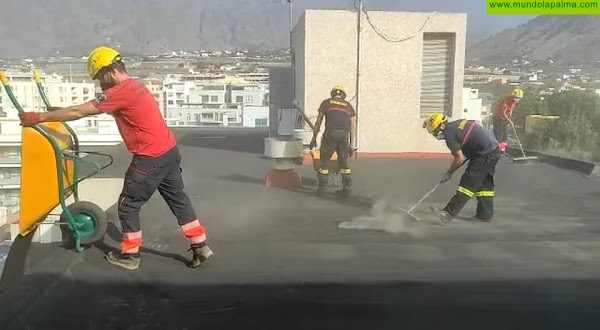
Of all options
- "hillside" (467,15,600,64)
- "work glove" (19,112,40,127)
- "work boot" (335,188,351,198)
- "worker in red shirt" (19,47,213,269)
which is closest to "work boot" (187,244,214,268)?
"worker in red shirt" (19,47,213,269)

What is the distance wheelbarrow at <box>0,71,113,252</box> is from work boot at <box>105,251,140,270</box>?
1.38 ft

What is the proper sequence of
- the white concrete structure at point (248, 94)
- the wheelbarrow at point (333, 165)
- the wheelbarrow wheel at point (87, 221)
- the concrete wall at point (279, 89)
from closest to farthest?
the wheelbarrow wheel at point (87, 221) → the wheelbarrow at point (333, 165) → the concrete wall at point (279, 89) → the white concrete structure at point (248, 94)

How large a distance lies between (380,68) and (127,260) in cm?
793

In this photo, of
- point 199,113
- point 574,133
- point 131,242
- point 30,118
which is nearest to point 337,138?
point 131,242

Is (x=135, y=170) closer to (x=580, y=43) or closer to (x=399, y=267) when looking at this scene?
(x=399, y=267)

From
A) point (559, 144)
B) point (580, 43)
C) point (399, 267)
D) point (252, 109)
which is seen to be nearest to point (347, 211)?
point (399, 267)

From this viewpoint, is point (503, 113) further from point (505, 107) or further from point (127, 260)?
point (127, 260)

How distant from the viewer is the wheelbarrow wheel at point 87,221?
4.57m

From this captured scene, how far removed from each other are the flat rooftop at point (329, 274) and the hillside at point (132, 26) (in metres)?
6.54

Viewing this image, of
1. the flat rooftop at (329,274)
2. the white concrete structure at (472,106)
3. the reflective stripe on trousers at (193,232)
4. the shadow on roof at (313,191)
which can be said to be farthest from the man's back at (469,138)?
the white concrete structure at (472,106)

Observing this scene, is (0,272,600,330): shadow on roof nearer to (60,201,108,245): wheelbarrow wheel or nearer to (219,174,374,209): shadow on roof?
(60,201,108,245): wheelbarrow wheel

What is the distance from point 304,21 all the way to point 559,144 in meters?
6.88

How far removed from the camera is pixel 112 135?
2131 centimetres

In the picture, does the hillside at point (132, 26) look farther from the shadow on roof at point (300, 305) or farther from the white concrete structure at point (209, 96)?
the shadow on roof at point (300, 305)
